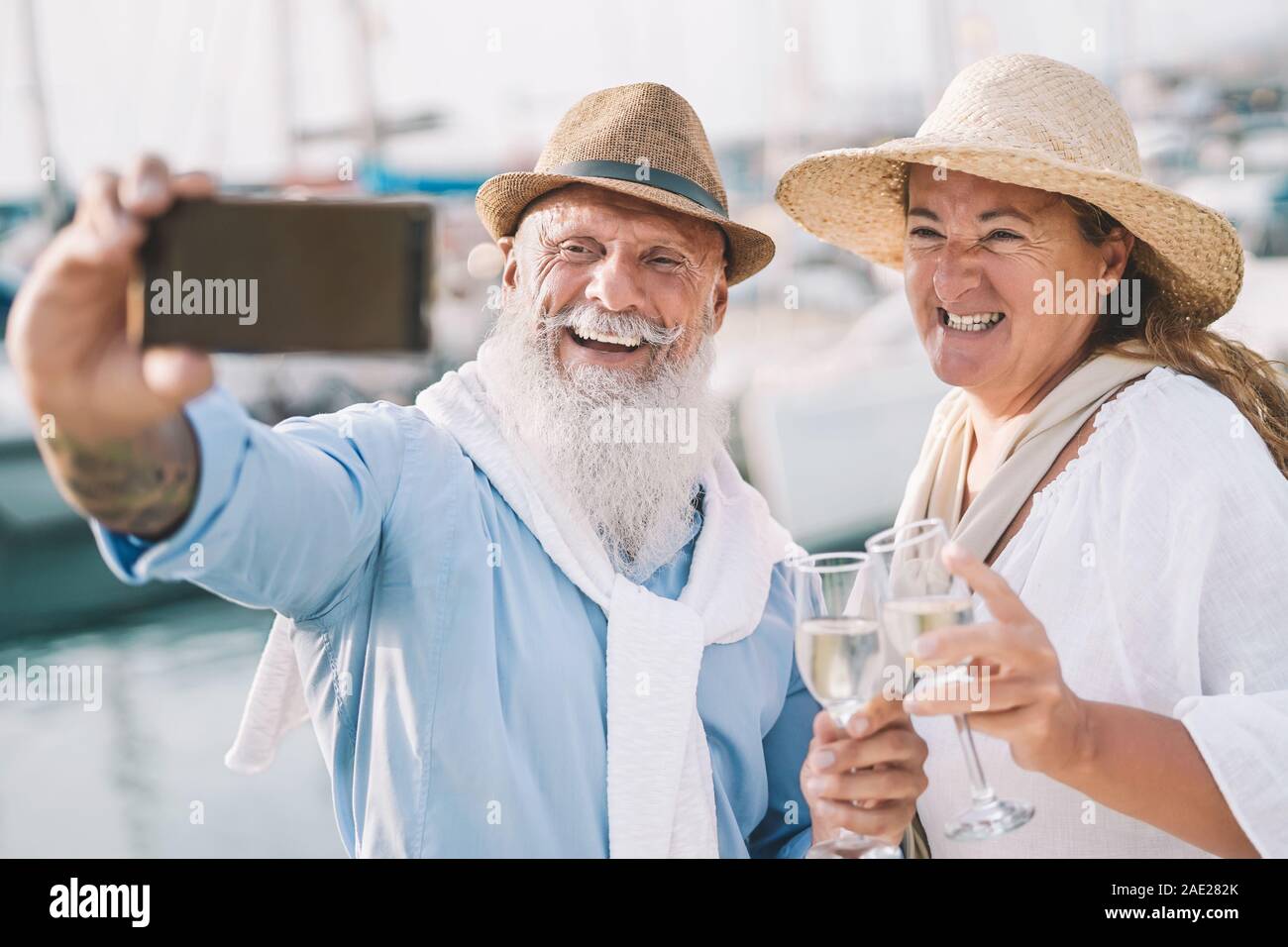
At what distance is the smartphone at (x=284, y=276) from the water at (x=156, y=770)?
4.13 m

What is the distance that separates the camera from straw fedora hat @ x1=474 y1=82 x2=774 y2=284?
2434 millimetres

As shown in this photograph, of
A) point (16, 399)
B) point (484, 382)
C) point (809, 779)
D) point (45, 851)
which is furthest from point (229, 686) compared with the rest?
point (809, 779)

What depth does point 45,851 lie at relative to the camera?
521cm

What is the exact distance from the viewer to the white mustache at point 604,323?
2436mm

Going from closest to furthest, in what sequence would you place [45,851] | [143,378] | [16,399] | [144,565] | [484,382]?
[143,378] < [144,565] < [484,382] < [45,851] < [16,399]

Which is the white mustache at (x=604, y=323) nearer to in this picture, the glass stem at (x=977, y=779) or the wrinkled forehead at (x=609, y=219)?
the wrinkled forehead at (x=609, y=219)

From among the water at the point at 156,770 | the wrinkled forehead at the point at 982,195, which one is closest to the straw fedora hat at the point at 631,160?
the wrinkled forehead at the point at 982,195

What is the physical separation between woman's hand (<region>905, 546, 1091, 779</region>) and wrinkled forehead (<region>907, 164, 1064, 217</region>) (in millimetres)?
1006

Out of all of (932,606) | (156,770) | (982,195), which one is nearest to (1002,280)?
(982,195)

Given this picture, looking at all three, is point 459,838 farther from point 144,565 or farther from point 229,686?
point 229,686

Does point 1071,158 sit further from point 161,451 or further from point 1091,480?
point 161,451

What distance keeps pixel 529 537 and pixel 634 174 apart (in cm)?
78

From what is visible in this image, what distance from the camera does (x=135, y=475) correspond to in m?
1.47
